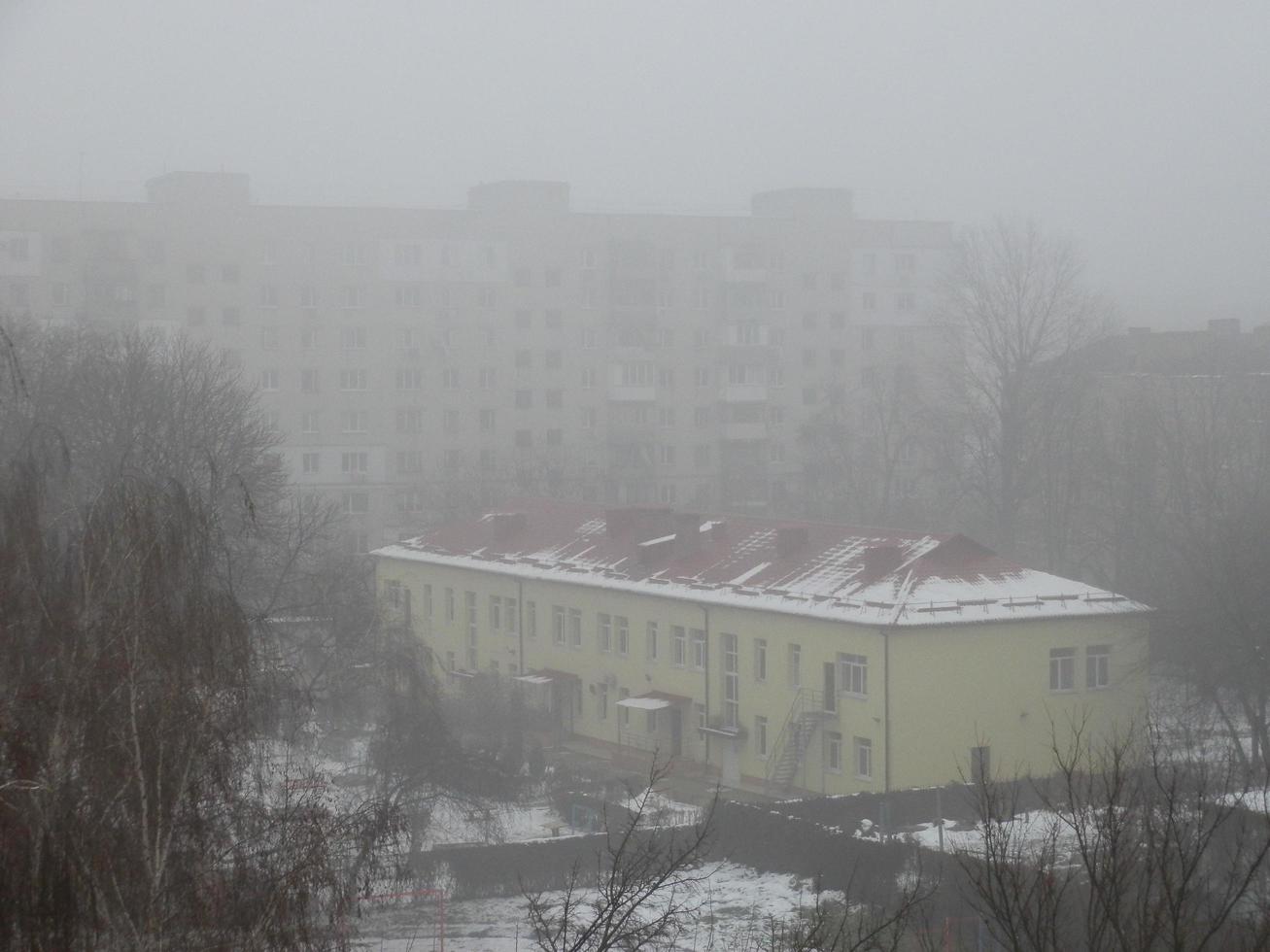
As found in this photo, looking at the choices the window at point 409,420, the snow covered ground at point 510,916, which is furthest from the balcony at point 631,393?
the snow covered ground at point 510,916

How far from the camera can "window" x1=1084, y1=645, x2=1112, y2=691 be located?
30188 mm

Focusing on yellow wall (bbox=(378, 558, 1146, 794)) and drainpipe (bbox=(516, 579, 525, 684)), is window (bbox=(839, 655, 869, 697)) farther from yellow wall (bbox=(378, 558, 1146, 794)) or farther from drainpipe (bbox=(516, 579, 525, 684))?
drainpipe (bbox=(516, 579, 525, 684))

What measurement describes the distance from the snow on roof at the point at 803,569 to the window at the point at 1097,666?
83 cm

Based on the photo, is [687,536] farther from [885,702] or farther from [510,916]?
[510,916]

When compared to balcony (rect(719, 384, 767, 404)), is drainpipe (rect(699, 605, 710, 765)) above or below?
below

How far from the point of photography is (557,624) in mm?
37812

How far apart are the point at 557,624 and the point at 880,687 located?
11559 mm

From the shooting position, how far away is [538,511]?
43.2m

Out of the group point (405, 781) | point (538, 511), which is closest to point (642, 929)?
point (405, 781)

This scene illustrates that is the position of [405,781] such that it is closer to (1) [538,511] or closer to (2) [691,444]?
(1) [538,511]

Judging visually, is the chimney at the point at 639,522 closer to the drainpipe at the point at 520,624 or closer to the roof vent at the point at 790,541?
the drainpipe at the point at 520,624

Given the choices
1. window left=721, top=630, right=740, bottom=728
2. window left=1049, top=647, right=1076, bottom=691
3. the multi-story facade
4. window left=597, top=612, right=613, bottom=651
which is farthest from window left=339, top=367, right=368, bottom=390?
window left=1049, top=647, right=1076, bottom=691

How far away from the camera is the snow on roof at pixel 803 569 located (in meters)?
29.1

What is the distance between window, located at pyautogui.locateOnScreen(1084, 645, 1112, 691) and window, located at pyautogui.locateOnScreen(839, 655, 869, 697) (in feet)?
15.5
